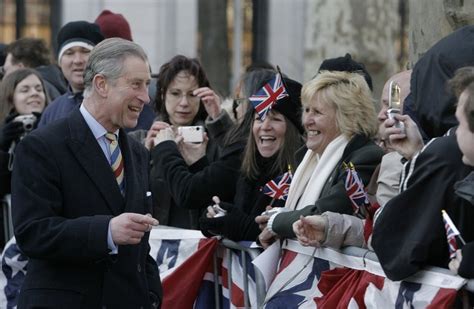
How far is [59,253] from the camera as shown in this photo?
6.10m

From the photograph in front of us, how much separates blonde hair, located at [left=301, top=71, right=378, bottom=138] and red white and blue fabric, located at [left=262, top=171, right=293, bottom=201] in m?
0.45

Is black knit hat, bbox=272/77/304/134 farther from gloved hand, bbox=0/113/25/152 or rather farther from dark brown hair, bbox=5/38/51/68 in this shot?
dark brown hair, bbox=5/38/51/68

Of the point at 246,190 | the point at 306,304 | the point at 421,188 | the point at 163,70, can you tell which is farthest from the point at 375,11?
the point at 421,188

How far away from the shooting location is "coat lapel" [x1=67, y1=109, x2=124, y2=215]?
6258 mm

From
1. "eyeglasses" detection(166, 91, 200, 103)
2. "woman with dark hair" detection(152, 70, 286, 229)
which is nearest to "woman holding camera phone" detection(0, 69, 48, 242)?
"eyeglasses" detection(166, 91, 200, 103)

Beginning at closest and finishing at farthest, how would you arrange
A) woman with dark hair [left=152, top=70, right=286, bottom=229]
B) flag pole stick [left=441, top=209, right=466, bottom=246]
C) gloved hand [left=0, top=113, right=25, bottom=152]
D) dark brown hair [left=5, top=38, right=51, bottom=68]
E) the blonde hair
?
flag pole stick [left=441, top=209, right=466, bottom=246]
the blonde hair
woman with dark hair [left=152, top=70, right=286, bottom=229]
gloved hand [left=0, top=113, right=25, bottom=152]
dark brown hair [left=5, top=38, right=51, bottom=68]

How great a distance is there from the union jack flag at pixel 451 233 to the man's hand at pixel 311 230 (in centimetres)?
119

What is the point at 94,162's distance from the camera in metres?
6.28

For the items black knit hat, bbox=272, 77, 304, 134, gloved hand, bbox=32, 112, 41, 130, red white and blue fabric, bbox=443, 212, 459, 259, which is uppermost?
black knit hat, bbox=272, 77, 304, 134

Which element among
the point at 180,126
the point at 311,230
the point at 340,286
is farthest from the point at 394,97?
the point at 180,126

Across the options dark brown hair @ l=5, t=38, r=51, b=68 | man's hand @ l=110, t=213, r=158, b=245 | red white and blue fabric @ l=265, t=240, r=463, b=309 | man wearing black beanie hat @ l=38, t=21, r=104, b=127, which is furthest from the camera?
dark brown hair @ l=5, t=38, r=51, b=68

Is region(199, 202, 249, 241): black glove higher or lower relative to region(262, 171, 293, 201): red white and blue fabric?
lower

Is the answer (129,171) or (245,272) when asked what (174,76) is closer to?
(245,272)

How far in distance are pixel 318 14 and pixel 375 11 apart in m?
0.62
